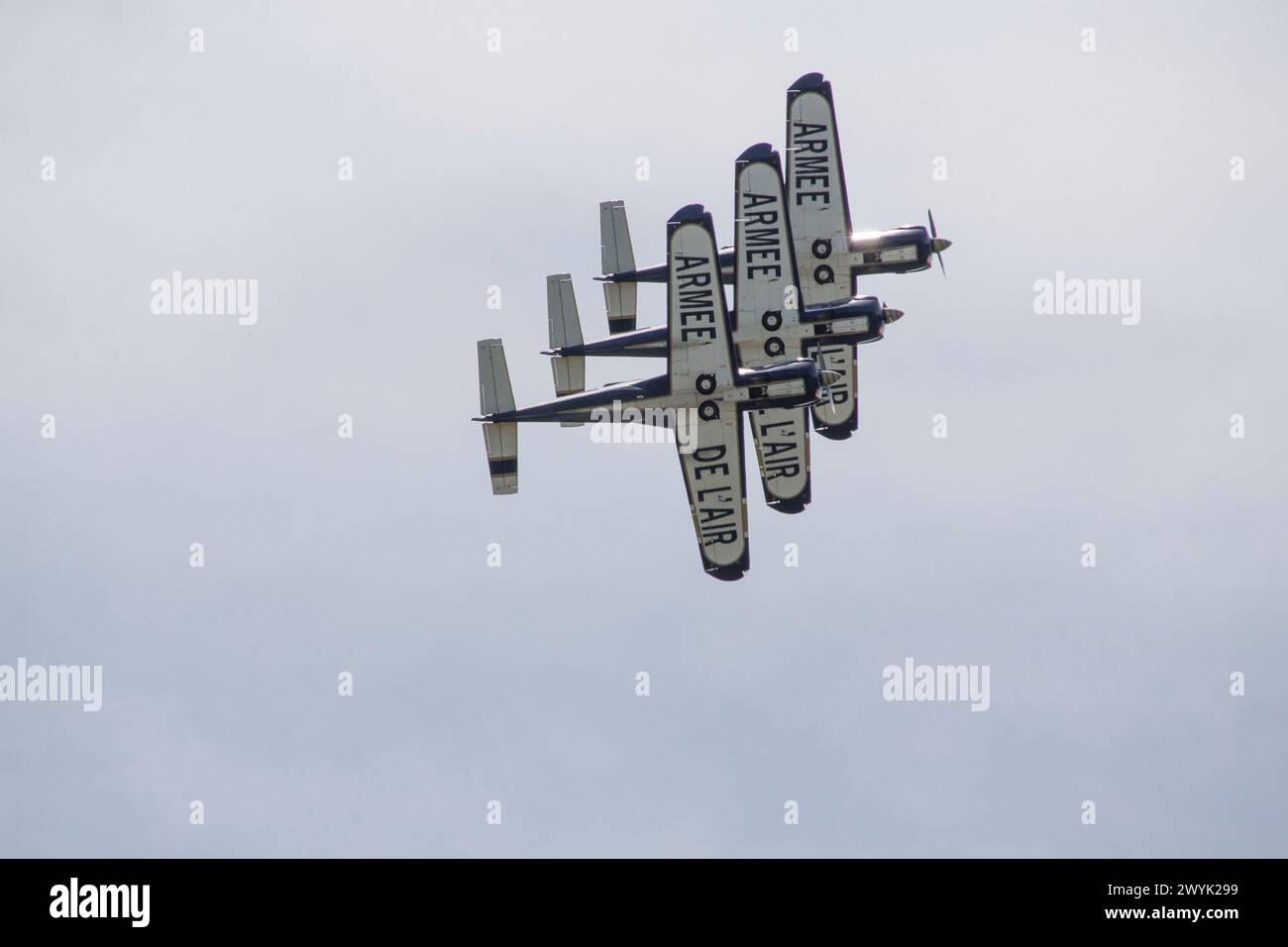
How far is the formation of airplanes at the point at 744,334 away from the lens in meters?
85.8

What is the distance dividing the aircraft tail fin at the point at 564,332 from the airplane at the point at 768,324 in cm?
3

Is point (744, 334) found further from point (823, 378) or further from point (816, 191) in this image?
point (816, 191)

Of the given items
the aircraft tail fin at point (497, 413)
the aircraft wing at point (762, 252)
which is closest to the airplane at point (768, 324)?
the aircraft wing at point (762, 252)

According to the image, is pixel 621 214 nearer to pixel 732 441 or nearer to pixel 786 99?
pixel 786 99

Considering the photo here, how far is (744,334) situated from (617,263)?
8.37 metres

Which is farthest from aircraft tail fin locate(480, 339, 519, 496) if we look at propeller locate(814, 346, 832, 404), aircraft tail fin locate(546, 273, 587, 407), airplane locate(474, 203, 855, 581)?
propeller locate(814, 346, 832, 404)

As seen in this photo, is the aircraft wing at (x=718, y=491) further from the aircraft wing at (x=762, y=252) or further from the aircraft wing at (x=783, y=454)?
the aircraft wing at (x=783, y=454)

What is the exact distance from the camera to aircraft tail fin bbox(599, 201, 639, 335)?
95.9m

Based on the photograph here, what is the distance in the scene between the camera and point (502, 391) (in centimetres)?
8875

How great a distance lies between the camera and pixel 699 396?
8612 centimetres

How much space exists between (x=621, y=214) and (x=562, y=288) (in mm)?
5248

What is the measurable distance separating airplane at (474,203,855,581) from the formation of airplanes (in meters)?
0.04
